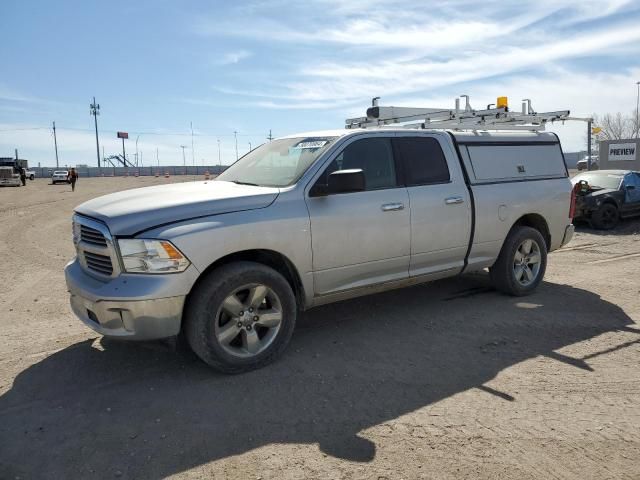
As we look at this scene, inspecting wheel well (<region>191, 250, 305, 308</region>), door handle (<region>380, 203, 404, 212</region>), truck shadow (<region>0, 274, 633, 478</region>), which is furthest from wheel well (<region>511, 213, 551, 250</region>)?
wheel well (<region>191, 250, 305, 308</region>)

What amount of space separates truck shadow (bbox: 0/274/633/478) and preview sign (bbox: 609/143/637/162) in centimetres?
1816

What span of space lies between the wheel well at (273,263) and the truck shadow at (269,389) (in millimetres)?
566

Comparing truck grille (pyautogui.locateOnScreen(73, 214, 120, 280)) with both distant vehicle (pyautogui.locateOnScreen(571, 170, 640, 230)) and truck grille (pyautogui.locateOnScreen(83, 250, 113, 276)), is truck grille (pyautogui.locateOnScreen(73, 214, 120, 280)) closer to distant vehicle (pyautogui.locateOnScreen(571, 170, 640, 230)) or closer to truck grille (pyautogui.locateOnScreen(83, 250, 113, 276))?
truck grille (pyautogui.locateOnScreen(83, 250, 113, 276))

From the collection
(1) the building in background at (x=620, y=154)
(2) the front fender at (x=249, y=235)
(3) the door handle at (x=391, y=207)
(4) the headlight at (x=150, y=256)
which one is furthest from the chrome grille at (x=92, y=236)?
(1) the building in background at (x=620, y=154)

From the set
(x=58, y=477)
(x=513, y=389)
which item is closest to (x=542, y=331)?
(x=513, y=389)

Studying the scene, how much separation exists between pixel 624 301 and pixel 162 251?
211 inches

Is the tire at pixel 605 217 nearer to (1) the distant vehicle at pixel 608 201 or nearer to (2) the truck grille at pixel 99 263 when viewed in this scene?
(1) the distant vehicle at pixel 608 201

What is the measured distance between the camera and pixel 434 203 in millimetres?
5195

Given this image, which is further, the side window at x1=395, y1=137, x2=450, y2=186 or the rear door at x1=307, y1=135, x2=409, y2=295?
the side window at x1=395, y1=137, x2=450, y2=186

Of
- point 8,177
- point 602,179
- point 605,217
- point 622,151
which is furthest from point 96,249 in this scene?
point 8,177

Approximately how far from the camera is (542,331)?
5117 millimetres

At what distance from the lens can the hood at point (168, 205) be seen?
3793 millimetres

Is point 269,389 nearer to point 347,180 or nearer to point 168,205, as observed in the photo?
point 168,205

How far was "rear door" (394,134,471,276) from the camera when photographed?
511 cm
